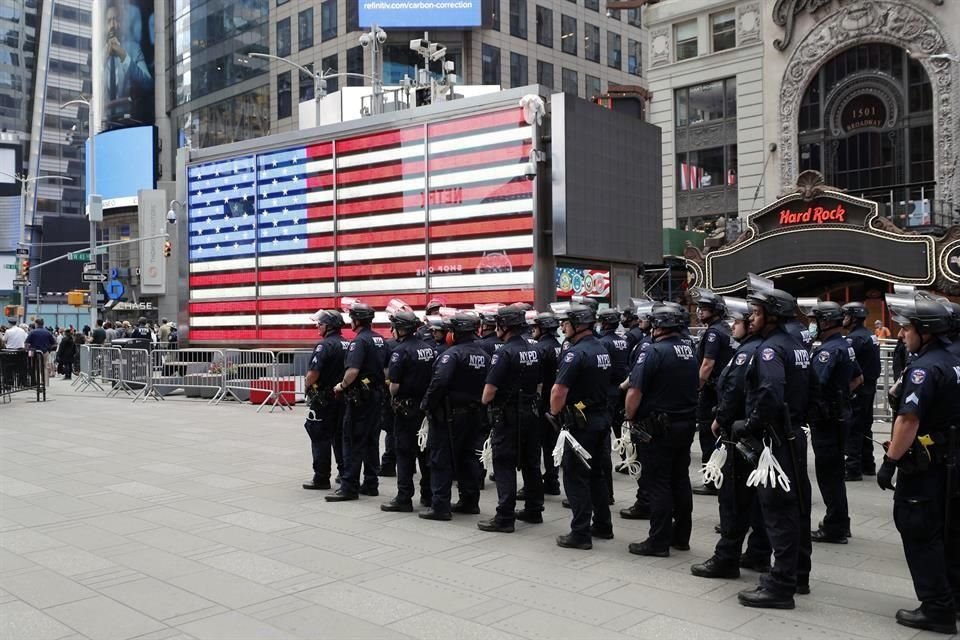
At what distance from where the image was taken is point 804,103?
3152cm

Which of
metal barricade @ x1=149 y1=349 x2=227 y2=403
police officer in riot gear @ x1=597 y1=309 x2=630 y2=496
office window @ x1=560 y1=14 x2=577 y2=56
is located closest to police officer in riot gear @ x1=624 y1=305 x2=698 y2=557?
police officer in riot gear @ x1=597 y1=309 x2=630 y2=496

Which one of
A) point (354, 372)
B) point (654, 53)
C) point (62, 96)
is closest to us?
point (354, 372)

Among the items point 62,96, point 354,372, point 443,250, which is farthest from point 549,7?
point 62,96

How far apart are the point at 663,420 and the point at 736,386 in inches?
35.9

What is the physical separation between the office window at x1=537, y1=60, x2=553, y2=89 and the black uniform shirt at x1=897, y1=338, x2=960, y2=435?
186 feet

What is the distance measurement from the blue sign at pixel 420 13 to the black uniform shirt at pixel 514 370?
48.2m

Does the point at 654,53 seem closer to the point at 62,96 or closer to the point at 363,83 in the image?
the point at 363,83

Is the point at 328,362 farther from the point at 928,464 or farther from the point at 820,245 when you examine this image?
the point at 820,245

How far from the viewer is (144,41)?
7650cm

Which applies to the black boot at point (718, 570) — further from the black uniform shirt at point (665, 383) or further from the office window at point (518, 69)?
the office window at point (518, 69)

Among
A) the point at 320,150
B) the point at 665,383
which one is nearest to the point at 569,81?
the point at 320,150

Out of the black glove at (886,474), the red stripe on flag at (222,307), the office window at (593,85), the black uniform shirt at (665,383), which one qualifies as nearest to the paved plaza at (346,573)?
the black glove at (886,474)

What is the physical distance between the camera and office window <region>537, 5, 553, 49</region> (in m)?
60.1

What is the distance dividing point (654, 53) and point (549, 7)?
28.1 m
